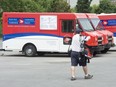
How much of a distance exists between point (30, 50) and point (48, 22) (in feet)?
6.45

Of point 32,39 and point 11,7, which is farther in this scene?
point 11,7

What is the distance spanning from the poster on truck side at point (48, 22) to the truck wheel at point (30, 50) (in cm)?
128

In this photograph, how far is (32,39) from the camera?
25.5 metres

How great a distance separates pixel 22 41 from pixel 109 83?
1280 cm

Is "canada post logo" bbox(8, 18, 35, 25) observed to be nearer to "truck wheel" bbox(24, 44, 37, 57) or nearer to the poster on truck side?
the poster on truck side

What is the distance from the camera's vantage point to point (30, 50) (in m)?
25.8

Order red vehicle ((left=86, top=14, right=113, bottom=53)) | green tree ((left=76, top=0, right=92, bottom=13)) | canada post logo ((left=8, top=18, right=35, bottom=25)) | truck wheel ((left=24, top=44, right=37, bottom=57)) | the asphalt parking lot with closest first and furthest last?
1. the asphalt parking lot
2. canada post logo ((left=8, top=18, right=35, bottom=25))
3. truck wheel ((left=24, top=44, right=37, bottom=57))
4. red vehicle ((left=86, top=14, right=113, bottom=53))
5. green tree ((left=76, top=0, right=92, bottom=13))

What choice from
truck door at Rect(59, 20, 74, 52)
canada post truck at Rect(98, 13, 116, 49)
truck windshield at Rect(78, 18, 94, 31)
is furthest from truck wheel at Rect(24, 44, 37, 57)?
canada post truck at Rect(98, 13, 116, 49)

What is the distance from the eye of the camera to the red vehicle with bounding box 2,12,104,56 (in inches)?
980

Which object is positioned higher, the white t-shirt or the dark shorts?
the white t-shirt

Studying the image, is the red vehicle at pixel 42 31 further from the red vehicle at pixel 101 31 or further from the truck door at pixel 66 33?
the red vehicle at pixel 101 31

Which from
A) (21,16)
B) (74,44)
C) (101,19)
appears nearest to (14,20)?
(21,16)

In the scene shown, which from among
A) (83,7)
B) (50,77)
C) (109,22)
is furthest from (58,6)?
(50,77)

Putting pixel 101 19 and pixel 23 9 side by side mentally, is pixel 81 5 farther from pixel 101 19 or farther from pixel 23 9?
pixel 101 19
